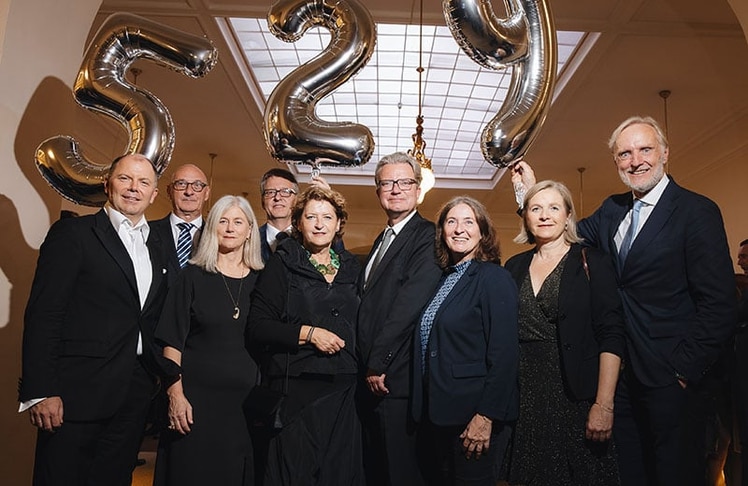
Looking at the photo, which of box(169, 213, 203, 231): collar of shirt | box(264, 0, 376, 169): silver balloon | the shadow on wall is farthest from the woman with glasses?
the shadow on wall

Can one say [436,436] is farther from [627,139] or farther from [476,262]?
[627,139]

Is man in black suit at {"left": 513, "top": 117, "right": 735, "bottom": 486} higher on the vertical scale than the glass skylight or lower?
lower

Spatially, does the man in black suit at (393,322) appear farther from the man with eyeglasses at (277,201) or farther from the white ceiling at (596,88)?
the white ceiling at (596,88)

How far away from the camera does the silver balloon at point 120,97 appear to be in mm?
2225

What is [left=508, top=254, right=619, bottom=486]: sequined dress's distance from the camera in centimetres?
190

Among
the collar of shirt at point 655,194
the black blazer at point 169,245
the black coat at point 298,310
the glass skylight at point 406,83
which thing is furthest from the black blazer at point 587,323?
the glass skylight at point 406,83

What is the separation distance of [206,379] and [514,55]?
1666 millimetres

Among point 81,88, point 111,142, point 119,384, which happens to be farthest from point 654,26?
point 111,142

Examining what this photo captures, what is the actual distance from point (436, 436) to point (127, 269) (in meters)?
1.23

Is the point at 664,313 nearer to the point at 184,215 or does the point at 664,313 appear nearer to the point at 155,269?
the point at 155,269

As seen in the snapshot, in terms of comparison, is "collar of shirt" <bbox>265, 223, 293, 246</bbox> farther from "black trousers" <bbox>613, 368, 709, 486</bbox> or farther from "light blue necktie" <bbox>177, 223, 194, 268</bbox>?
"black trousers" <bbox>613, 368, 709, 486</bbox>

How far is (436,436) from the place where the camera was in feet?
6.58

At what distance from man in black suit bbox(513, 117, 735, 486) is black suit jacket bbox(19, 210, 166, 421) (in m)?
1.69

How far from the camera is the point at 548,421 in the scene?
1.94 m
